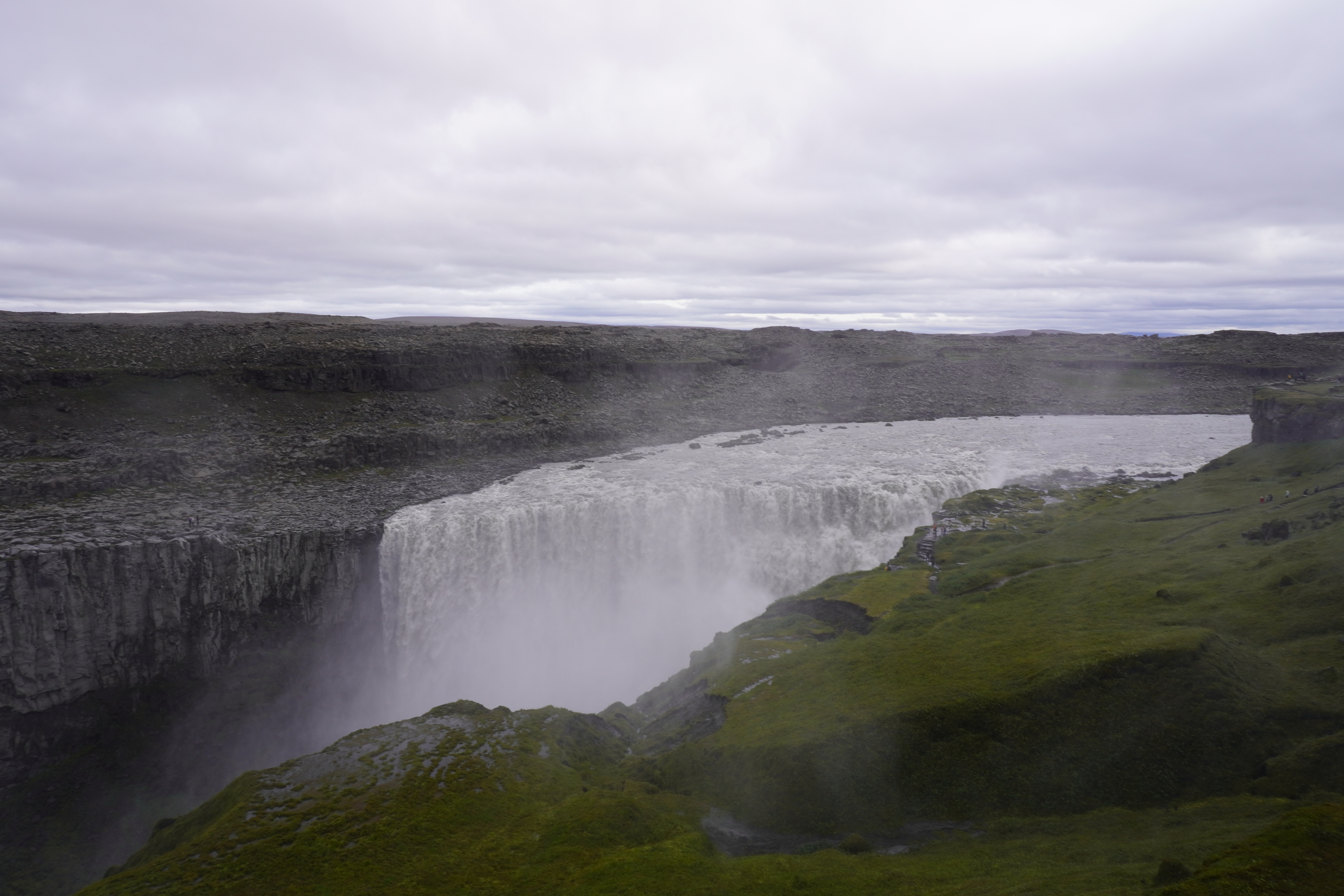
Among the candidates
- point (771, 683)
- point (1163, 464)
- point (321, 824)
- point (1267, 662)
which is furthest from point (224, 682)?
point (1163, 464)

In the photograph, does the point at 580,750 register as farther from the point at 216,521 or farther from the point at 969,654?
the point at 216,521

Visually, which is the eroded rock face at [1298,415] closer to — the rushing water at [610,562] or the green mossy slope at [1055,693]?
the rushing water at [610,562]

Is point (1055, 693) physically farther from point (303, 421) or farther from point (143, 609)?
point (303, 421)

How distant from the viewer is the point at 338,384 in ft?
238

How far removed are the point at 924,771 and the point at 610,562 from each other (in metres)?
30.9

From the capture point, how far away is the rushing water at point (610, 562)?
140 feet

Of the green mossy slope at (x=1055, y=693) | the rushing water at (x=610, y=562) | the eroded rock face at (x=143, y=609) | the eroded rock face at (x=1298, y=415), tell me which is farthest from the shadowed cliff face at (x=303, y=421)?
the eroded rock face at (x=1298, y=415)

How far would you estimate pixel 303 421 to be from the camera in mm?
64875

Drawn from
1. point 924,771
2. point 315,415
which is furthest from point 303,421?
point 924,771

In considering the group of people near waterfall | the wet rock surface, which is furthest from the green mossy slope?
the group of people near waterfall

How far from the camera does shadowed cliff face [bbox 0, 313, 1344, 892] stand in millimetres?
34281

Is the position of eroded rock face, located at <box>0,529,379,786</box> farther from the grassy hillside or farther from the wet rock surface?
the wet rock surface

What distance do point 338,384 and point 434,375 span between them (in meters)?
10.0

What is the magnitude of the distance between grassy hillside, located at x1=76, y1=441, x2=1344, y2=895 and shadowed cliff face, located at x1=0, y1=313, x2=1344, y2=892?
1539cm
